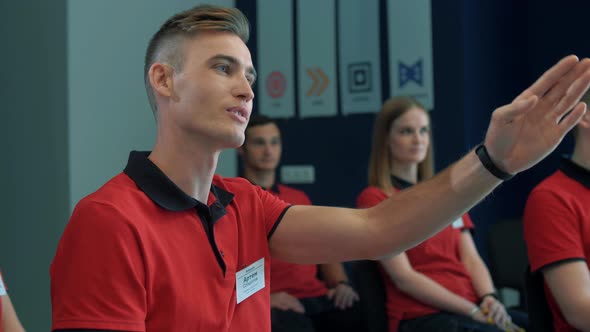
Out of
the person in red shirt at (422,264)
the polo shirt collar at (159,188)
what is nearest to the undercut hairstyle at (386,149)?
the person in red shirt at (422,264)

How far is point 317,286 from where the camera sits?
3342 millimetres

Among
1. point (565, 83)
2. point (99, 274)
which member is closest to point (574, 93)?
point (565, 83)

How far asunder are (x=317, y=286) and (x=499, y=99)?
1.90m

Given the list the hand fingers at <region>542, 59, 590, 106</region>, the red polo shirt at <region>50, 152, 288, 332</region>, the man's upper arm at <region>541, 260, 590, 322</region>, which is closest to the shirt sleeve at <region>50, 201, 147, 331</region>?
the red polo shirt at <region>50, 152, 288, 332</region>

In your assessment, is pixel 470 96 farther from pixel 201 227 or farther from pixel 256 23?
pixel 201 227

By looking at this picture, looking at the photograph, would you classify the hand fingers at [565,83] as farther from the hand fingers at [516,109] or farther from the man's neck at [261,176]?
the man's neck at [261,176]

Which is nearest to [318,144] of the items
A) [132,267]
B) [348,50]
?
[348,50]

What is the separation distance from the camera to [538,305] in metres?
1.89

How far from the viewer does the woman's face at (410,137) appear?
3.01m

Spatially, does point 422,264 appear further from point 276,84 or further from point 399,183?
point 276,84

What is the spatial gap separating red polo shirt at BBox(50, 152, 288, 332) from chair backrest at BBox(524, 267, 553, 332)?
0.90m

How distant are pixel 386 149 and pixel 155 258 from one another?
80.0 inches

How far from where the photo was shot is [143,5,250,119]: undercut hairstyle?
1354mm

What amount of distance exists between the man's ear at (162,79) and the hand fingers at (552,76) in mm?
724
